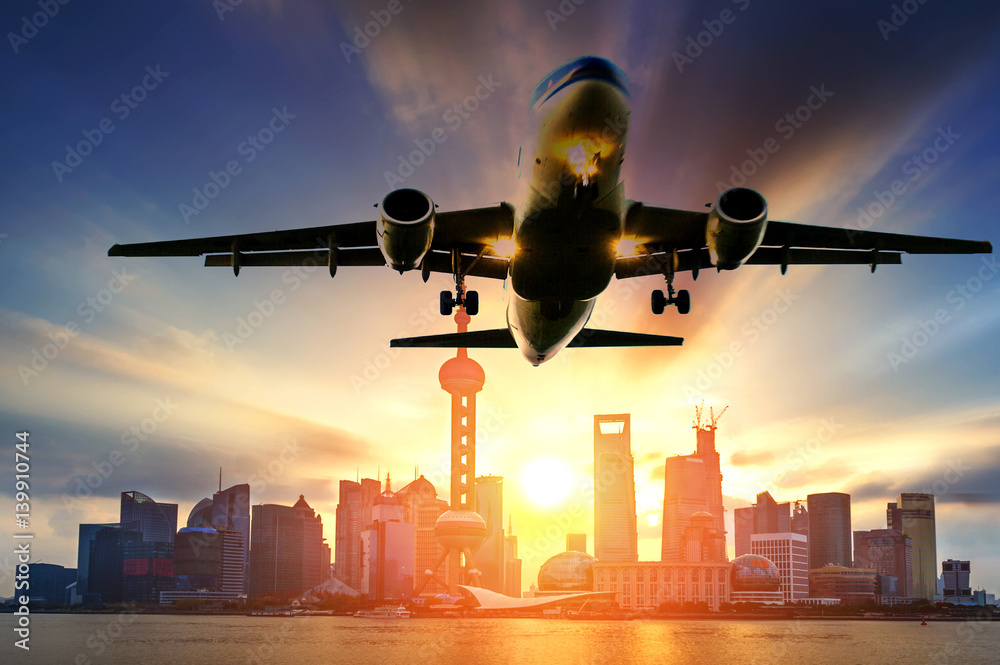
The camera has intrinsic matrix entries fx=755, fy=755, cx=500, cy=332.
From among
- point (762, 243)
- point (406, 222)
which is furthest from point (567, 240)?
point (762, 243)

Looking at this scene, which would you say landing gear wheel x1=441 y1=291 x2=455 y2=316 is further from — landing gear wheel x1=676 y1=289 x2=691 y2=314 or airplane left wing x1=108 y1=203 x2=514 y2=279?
landing gear wheel x1=676 y1=289 x2=691 y2=314

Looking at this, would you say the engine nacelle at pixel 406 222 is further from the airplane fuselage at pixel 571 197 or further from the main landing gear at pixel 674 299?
the main landing gear at pixel 674 299

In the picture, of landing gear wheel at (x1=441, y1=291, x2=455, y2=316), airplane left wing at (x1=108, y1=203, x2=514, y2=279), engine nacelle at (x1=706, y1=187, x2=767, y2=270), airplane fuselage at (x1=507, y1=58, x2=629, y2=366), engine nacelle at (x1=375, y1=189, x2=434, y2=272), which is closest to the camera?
airplane fuselage at (x1=507, y1=58, x2=629, y2=366)

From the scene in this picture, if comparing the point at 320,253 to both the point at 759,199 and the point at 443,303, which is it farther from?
the point at 759,199

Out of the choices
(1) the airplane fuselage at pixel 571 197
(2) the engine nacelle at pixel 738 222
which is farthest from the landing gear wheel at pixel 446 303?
(2) the engine nacelle at pixel 738 222

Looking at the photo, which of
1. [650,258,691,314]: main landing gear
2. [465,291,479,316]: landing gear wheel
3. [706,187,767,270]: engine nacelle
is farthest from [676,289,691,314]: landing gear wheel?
[465,291,479,316]: landing gear wheel

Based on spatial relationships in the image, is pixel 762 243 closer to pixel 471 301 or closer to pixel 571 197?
pixel 571 197
